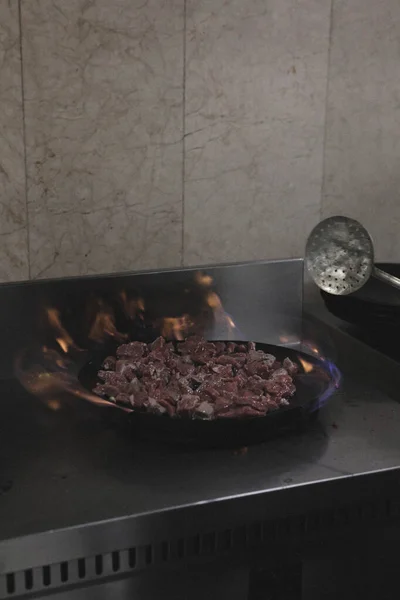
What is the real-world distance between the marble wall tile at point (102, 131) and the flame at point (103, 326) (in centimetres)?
19

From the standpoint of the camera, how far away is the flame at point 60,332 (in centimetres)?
147

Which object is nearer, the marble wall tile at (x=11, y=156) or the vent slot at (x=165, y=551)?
the vent slot at (x=165, y=551)

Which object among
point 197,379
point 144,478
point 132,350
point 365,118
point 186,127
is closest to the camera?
point 144,478

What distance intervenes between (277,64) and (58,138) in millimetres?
452

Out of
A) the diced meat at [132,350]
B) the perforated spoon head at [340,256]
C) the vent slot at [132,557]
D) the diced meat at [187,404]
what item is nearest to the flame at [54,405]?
the diced meat at [132,350]

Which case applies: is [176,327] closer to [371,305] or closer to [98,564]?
[371,305]

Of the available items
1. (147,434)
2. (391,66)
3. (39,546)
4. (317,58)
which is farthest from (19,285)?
(391,66)

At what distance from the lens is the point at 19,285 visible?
56.6 inches

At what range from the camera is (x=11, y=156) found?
156cm

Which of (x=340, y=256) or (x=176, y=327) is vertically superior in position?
(x=340, y=256)

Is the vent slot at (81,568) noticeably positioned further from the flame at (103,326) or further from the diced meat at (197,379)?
the flame at (103,326)

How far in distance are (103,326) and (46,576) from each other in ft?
2.00

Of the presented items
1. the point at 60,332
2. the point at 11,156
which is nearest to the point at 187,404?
the point at 60,332

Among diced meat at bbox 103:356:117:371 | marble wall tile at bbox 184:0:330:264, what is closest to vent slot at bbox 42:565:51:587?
diced meat at bbox 103:356:117:371
